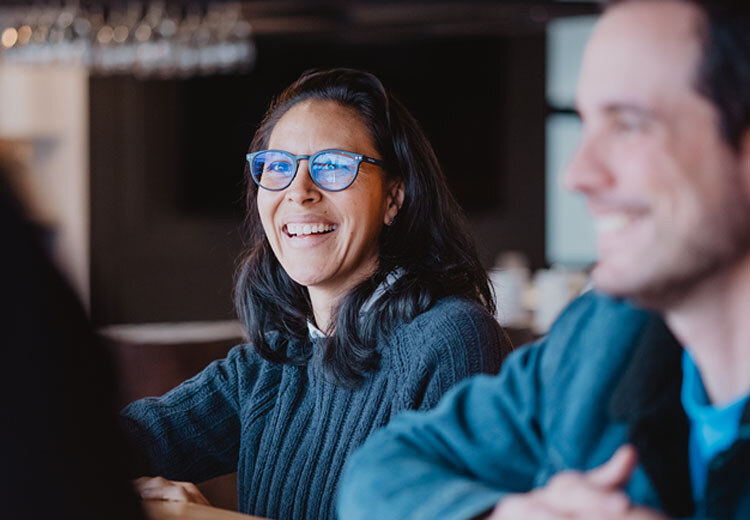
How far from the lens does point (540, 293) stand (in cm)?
509

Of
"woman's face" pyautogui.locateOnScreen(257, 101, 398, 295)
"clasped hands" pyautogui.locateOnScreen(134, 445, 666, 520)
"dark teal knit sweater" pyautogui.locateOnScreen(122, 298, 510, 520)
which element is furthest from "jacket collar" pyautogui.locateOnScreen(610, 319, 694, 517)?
"woman's face" pyautogui.locateOnScreen(257, 101, 398, 295)

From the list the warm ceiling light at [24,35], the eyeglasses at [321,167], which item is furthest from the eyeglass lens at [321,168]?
the warm ceiling light at [24,35]

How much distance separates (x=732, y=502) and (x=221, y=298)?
550cm

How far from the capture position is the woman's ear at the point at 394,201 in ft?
6.49

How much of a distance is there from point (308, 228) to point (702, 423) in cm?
98

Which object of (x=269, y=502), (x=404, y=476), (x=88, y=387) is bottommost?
(x=269, y=502)

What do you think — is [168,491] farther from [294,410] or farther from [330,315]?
[330,315]

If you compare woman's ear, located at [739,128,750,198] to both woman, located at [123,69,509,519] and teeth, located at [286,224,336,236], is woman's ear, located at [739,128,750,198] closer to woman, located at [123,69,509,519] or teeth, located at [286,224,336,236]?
woman, located at [123,69,509,519]

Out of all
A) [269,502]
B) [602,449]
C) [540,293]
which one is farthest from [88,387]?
[540,293]

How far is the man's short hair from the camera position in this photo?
0.94 metres

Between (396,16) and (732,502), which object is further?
(396,16)

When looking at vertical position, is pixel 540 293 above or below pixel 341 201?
below

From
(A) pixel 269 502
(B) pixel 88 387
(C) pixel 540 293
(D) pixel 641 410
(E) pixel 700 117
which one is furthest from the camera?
(C) pixel 540 293

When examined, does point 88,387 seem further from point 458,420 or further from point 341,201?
point 341,201
